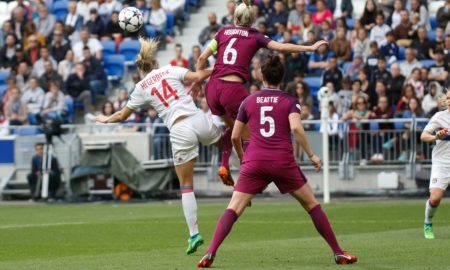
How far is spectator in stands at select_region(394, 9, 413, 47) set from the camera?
94.7ft

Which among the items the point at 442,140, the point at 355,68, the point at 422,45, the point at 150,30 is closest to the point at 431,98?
the point at 422,45

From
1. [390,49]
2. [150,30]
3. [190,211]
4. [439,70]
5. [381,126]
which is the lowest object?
[381,126]

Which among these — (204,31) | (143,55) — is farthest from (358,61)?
(143,55)

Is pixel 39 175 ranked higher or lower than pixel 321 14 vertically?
lower

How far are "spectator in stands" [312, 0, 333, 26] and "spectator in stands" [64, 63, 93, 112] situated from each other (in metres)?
6.51

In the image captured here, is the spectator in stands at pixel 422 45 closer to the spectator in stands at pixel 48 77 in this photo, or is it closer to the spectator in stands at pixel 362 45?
the spectator in stands at pixel 362 45

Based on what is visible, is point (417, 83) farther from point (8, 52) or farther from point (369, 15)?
point (8, 52)

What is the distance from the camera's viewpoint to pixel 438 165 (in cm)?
1537

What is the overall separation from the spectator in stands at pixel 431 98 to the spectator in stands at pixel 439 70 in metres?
0.34

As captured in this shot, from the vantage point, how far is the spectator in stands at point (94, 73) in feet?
104

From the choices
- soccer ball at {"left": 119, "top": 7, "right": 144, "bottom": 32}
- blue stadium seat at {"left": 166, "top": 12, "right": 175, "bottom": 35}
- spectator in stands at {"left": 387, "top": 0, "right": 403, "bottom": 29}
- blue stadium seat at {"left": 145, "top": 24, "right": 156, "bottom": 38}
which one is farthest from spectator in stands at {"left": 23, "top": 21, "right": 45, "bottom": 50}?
soccer ball at {"left": 119, "top": 7, "right": 144, "bottom": 32}

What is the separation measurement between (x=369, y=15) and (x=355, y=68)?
2005 mm

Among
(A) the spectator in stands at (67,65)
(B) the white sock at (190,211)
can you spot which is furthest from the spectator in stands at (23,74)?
(B) the white sock at (190,211)

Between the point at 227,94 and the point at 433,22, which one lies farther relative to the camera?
the point at 433,22
